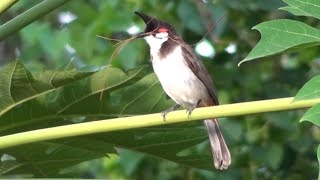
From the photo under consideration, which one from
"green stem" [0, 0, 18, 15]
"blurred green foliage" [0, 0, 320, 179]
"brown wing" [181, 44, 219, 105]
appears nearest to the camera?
"green stem" [0, 0, 18, 15]

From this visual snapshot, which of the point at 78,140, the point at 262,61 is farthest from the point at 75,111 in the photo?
the point at 262,61

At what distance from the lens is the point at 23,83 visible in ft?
6.68

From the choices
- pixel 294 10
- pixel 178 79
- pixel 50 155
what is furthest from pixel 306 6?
pixel 178 79

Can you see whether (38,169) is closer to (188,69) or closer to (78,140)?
(78,140)

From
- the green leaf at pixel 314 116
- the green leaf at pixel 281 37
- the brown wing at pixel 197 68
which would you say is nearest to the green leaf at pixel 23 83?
the green leaf at pixel 281 37

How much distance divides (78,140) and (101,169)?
3389mm

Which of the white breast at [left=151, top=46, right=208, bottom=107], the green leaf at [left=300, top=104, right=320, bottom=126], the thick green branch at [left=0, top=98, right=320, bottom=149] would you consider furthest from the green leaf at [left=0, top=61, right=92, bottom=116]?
the white breast at [left=151, top=46, right=208, bottom=107]

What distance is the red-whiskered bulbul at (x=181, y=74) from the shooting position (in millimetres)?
2822

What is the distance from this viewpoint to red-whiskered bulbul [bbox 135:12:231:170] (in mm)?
2822

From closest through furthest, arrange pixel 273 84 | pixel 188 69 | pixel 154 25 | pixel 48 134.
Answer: pixel 48 134 → pixel 154 25 → pixel 188 69 → pixel 273 84

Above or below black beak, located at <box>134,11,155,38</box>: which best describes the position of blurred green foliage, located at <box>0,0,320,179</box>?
below

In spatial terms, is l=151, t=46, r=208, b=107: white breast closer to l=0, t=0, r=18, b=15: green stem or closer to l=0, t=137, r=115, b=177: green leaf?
l=0, t=137, r=115, b=177: green leaf

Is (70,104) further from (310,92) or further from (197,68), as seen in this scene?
(197,68)

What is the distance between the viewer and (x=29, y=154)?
2314 mm
